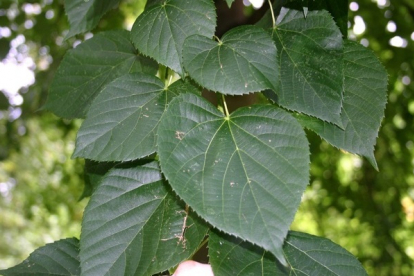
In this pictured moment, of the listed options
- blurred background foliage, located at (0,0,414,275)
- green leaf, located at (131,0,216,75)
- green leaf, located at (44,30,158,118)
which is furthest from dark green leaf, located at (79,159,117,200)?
blurred background foliage, located at (0,0,414,275)

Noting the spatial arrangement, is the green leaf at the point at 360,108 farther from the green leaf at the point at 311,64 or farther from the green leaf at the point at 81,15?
the green leaf at the point at 81,15

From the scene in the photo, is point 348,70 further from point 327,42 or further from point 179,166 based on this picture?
point 179,166

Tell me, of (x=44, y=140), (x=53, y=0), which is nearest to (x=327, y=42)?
(x=53, y=0)

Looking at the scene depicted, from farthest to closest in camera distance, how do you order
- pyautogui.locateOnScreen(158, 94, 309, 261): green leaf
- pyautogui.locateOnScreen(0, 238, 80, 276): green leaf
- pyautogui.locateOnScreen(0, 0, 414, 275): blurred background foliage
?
pyautogui.locateOnScreen(0, 0, 414, 275): blurred background foliage < pyautogui.locateOnScreen(0, 238, 80, 276): green leaf < pyautogui.locateOnScreen(158, 94, 309, 261): green leaf

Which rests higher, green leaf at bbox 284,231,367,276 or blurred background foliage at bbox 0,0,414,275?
green leaf at bbox 284,231,367,276

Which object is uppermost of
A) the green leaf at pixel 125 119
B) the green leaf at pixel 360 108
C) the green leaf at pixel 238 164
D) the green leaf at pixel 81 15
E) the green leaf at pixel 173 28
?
the green leaf at pixel 81 15

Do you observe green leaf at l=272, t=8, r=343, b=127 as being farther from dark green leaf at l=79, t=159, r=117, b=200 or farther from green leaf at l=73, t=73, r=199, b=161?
dark green leaf at l=79, t=159, r=117, b=200

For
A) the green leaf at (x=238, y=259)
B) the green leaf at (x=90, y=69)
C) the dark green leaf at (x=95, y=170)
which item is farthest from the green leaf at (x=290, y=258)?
the green leaf at (x=90, y=69)
